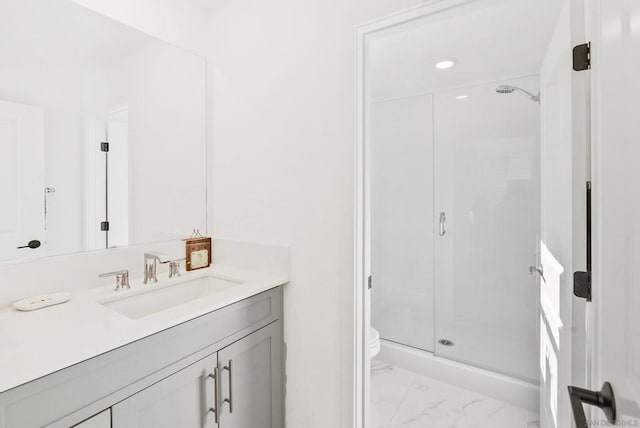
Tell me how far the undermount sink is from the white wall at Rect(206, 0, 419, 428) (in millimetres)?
281

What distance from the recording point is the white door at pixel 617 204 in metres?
0.53

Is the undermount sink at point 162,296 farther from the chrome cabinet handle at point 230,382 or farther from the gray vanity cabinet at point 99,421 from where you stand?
the gray vanity cabinet at point 99,421

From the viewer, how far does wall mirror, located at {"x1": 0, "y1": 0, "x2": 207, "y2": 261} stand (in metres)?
1.19

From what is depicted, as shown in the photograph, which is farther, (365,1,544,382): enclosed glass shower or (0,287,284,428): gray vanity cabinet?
(365,1,544,382): enclosed glass shower

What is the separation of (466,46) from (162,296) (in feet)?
7.14

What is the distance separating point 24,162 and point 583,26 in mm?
1929

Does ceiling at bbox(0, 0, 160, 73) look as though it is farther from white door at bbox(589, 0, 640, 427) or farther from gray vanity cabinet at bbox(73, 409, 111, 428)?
white door at bbox(589, 0, 640, 427)

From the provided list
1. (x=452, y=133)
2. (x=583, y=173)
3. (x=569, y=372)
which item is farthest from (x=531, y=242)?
(x=583, y=173)

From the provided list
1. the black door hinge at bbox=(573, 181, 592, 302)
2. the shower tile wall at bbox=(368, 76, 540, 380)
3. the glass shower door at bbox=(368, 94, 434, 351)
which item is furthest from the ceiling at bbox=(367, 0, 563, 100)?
the black door hinge at bbox=(573, 181, 592, 302)

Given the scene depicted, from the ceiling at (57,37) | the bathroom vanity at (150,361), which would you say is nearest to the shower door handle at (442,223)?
the bathroom vanity at (150,361)

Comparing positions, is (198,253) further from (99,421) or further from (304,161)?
(99,421)

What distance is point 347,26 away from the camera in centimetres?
137

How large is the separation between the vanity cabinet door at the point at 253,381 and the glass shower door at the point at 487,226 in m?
1.51

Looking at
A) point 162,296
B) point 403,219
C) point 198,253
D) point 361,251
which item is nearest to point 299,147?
point 361,251
